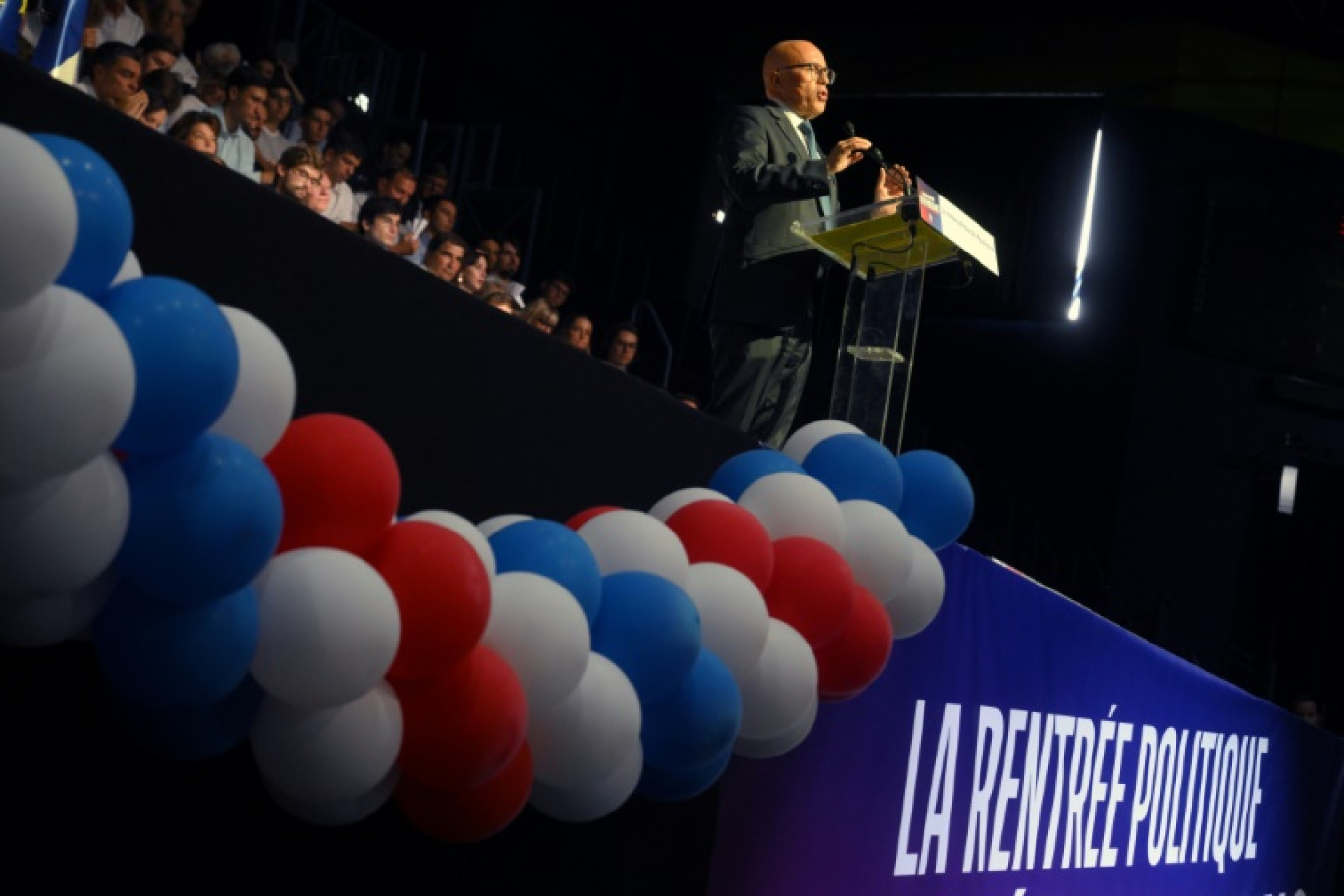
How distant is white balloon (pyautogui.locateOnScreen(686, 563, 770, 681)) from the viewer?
73.8 inches

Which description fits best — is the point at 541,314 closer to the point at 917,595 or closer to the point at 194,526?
the point at 917,595

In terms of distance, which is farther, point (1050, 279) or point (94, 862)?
point (1050, 279)

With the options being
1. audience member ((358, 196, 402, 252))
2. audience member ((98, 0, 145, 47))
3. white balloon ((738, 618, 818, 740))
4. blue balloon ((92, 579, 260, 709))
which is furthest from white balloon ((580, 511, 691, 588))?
audience member ((98, 0, 145, 47))

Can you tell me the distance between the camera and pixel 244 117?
206 inches

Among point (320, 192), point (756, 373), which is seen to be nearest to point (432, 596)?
point (756, 373)

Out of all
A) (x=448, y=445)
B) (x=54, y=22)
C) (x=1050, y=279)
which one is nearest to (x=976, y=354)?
(x=1050, y=279)

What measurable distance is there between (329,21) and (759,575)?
6187 mm

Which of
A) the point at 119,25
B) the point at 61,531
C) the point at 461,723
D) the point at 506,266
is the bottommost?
the point at 461,723

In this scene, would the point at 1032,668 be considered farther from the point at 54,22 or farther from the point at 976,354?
the point at 976,354

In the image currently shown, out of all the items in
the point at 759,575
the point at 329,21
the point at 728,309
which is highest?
the point at 329,21

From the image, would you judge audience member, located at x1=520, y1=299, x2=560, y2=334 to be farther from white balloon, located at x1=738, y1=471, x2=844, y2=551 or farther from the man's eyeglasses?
white balloon, located at x1=738, y1=471, x2=844, y2=551

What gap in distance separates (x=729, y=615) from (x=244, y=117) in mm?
3953

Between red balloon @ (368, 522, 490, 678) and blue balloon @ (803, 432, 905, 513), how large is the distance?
104cm

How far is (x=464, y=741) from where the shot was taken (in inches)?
57.6
